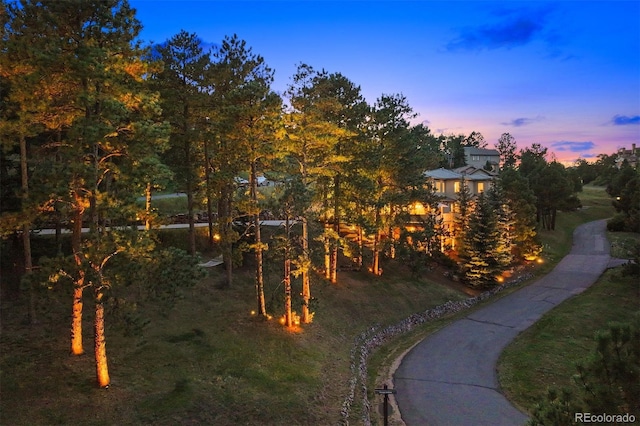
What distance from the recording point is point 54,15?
1105cm

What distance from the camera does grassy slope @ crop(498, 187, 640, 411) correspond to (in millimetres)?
18694

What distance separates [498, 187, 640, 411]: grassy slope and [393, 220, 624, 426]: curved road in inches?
29.4

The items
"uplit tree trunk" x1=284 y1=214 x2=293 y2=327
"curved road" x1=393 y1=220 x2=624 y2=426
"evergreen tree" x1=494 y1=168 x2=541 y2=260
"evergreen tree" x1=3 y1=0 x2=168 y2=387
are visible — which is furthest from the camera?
"evergreen tree" x1=494 y1=168 x2=541 y2=260

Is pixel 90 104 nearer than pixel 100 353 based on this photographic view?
Yes

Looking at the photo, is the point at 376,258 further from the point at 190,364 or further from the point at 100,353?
the point at 100,353

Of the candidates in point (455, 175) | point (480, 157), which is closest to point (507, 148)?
point (480, 157)

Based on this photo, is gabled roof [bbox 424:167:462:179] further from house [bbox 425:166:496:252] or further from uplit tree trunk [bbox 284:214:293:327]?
uplit tree trunk [bbox 284:214:293:327]

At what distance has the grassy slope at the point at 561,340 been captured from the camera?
61.3 feet

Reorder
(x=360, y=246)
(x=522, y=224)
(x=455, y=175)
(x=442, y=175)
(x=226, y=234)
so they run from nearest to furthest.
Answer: (x=226, y=234) < (x=360, y=246) < (x=522, y=224) < (x=442, y=175) < (x=455, y=175)

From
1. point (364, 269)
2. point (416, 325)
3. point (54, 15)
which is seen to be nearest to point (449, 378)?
point (416, 325)

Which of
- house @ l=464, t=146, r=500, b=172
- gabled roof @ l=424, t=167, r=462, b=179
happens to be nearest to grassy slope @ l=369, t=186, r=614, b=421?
gabled roof @ l=424, t=167, r=462, b=179

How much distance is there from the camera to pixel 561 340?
2370cm

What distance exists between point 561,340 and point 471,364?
7.10m

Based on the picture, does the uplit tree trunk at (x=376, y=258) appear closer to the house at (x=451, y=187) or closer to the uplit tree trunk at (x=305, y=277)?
the house at (x=451, y=187)
